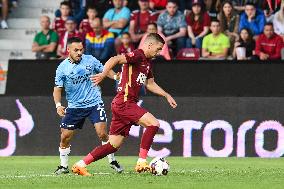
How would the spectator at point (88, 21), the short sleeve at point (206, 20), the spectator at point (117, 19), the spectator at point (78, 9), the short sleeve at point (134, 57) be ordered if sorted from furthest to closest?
1. the spectator at point (78, 9)
2. the spectator at point (117, 19)
3. the spectator at point (88, 21)
4. the short sleeve at point (206, 20)
5. the short sleeve at point (134, 57)

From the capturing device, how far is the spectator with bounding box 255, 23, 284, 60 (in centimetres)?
2131

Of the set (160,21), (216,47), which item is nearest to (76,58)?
(216,47)

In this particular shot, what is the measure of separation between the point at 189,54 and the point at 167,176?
833cm

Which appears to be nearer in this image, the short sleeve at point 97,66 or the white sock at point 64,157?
the white sock at point 64,157

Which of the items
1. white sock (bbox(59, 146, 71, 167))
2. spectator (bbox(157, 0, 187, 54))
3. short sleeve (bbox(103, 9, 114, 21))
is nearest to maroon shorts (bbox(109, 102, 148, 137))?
white sock (bbox(59, 146, 71, 167))

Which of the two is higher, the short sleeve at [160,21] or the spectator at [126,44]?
the short sleeve at [160,21]

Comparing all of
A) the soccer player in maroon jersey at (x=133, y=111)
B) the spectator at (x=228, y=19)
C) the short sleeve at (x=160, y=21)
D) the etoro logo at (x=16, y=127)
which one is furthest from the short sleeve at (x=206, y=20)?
the soccer player in maroon jersey at (x=133, y=111)

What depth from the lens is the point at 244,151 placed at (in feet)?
64.8

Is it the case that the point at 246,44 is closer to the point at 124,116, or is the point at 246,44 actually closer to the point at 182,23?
the point at 182,23

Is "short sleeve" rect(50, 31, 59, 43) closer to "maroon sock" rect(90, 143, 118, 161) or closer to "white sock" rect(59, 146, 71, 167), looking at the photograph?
"white sock" rect(59, 146, 71, 167)

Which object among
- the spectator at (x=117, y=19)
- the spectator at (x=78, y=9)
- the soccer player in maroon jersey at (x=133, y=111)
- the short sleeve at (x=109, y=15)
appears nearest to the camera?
the soccer player in maroon jersey at (x=133, y=111)

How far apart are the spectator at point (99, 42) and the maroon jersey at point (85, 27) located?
570 millimetres

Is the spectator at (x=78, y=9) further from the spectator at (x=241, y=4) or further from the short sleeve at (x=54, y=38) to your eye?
the spectator at (x=241, y=4)

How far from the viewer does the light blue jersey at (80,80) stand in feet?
49.3
